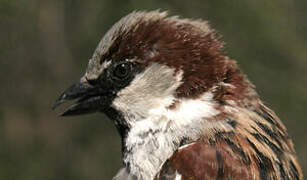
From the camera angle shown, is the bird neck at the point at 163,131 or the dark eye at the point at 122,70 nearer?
the bird neck at the point at 163,131

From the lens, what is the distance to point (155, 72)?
385 centimetres

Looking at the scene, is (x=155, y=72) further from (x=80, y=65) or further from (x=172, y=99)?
(x=80, y=65)

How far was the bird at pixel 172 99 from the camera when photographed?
12.1 feet

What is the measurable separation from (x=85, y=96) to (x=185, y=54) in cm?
67

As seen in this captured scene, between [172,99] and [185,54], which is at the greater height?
[185,54]

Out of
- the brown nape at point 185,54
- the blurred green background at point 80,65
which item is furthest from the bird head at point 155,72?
the blurred green background at point 80,65

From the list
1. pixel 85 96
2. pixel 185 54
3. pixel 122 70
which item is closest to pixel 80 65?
pixel 85 96

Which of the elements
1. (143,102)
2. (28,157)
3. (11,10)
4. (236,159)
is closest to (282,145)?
(236,159)

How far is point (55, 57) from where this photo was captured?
6.31m

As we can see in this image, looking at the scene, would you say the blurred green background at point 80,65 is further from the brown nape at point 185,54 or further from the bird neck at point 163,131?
the bird neck at point 163,131

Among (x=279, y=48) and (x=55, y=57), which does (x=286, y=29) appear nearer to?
(x=279, y=48)

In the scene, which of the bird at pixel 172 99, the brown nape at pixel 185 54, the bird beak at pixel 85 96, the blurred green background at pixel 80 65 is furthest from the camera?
the blurred green background at pixel 80 65

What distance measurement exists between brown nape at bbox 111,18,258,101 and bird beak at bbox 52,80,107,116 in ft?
0.85

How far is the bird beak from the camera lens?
3.97 metres
